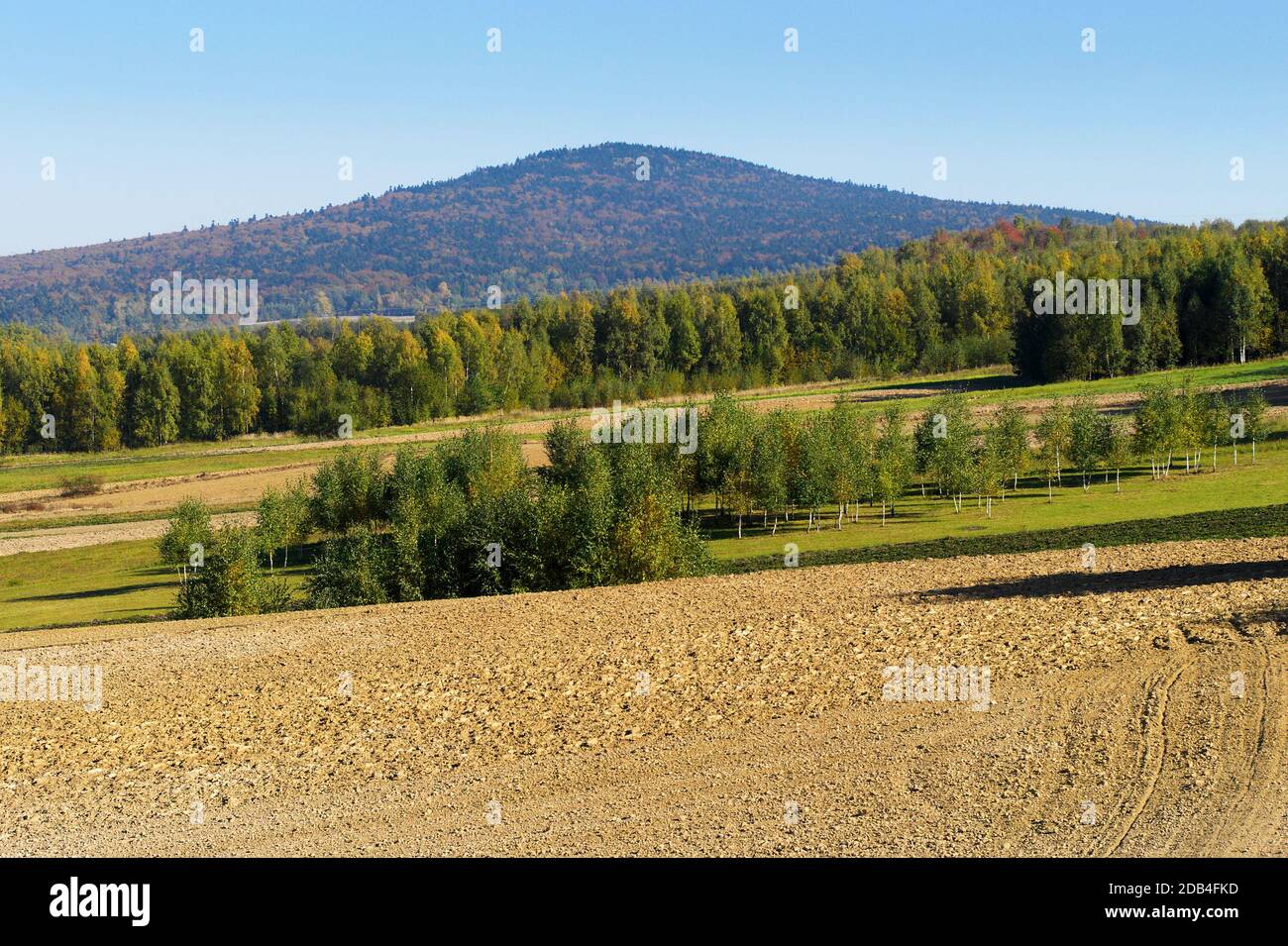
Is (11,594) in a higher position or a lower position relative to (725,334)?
lower

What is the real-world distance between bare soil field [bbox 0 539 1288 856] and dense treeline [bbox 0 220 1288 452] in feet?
308

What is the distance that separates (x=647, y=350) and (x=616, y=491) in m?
97.7

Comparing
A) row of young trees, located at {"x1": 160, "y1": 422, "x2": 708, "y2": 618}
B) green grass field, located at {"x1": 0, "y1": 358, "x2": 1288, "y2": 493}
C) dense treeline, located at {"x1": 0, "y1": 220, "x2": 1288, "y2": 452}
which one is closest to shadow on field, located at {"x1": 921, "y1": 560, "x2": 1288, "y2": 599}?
row of young trees, located at {"x1": 160, "y1": 422, "x2": 708, "y2": 618}

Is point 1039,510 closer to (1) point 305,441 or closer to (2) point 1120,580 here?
(2) point 1120,580

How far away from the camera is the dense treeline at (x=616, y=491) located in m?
42.2

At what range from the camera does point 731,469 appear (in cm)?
6309

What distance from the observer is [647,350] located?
145m

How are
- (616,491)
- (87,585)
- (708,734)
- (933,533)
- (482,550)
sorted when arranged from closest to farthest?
1. (708,734)
2. (482,550)
3. (616,491)
4. (933,533)
5. (87,585)

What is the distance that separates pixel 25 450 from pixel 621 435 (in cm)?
8682

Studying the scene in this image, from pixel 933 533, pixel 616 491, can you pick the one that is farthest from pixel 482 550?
pixel 933 533

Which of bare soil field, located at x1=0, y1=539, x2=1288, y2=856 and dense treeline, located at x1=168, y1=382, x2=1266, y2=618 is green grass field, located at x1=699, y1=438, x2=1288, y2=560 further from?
bare soil field, located at x1=0, y1=539, x2=1288, y2=856

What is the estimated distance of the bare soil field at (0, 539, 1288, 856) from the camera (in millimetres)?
14273

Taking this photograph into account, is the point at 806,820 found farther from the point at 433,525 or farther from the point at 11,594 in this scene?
the point at 11,594

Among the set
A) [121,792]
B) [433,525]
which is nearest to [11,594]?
[433,525]
